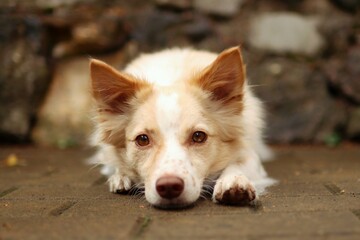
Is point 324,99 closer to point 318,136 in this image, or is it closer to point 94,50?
point 318,136


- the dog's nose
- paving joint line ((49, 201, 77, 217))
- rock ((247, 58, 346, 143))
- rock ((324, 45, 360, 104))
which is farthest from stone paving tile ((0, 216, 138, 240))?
rock ((324, 45, 360, 104))

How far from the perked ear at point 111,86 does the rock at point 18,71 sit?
245 centimetres

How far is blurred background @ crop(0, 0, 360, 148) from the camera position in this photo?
5137mm

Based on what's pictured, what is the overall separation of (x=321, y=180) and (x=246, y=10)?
2.62 m

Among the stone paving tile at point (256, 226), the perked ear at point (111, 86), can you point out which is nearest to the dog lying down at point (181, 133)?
the perked ear at point (111, 86)

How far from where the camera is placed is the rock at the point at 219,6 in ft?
17.0

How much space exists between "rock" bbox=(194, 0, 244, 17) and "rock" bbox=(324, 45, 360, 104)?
1.14 meters

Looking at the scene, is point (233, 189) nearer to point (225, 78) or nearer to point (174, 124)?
point (174, 124)

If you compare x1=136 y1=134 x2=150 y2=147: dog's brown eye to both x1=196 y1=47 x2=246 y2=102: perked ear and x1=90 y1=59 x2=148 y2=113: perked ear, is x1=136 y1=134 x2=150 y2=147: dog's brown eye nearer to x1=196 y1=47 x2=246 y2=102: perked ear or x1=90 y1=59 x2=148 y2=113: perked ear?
x1=90 y1=59 x2=148 y2=113: perked ear

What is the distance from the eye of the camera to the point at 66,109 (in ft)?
17.6

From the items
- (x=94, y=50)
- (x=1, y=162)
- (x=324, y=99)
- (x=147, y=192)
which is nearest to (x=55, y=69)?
(x=94, y=50)

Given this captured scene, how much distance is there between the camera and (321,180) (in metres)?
3.13

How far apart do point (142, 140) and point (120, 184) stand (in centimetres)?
33

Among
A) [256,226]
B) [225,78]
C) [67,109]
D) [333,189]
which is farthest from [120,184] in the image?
[67,109]
